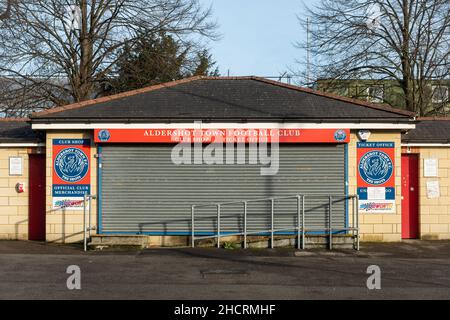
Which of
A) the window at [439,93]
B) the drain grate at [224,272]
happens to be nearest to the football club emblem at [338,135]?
the drain grate at [224,272]

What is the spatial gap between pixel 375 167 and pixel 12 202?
9565 millimetres

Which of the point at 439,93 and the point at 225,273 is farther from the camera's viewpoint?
the point at 439,93

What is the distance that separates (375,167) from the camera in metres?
14.9

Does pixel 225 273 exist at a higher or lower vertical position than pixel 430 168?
lower

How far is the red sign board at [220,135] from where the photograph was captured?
1443 cm

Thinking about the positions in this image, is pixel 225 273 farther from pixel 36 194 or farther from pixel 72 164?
pixel 36 194

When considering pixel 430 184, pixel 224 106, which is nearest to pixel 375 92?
pixel 430 184

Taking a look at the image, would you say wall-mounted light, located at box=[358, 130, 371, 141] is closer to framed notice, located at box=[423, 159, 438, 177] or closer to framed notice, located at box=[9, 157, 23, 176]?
framed notice, located at box=[423, 159, 438, 177]

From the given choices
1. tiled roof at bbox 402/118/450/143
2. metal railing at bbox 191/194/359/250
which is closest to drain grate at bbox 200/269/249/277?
metal railing at bbox 191/194/359/250

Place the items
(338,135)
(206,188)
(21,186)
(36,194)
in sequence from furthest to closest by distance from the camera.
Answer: (36,194) → (21,186) → (206,188) → (338,135)

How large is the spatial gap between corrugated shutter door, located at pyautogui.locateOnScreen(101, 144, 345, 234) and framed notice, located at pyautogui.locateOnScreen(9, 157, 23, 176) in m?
2.38

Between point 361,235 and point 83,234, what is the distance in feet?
23.5

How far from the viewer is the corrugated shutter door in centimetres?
1477

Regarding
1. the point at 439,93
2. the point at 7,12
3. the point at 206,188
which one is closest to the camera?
the point at 206,188
